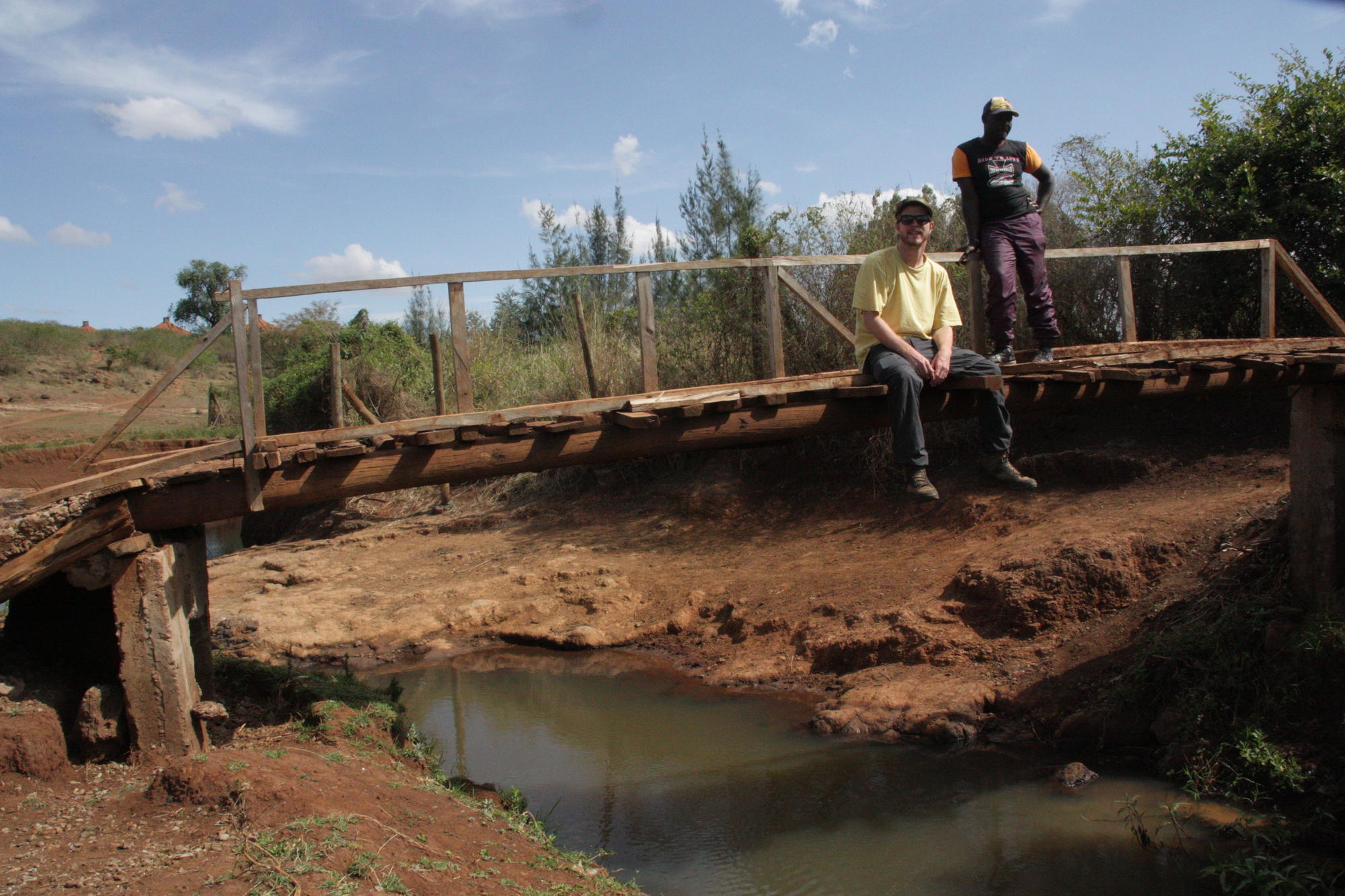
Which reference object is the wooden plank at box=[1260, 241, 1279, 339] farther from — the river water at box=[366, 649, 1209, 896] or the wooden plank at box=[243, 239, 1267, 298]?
the river water at box=[366, 649, 1209, 896]

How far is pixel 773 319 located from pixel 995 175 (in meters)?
1.77

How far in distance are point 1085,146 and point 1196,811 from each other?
374 inches

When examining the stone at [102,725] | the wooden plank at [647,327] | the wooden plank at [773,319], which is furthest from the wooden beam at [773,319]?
the stone at [102,725]

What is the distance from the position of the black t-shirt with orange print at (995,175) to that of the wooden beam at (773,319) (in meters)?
1.42

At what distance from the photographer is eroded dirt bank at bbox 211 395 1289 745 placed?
7.03 meters

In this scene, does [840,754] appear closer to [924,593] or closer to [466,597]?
[924,593]

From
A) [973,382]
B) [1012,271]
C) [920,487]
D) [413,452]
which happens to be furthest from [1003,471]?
[413,452]

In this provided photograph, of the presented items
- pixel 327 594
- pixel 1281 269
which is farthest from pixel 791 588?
pixel 1281 269

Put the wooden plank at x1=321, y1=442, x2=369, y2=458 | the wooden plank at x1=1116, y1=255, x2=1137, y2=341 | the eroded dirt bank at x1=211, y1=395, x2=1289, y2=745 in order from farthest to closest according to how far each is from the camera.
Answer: the wooden plank at x1=1116, y1=255, x2=1137, y2=341 → the eroded dirt bank at x1=211, y1=395, x2=1289, y2=745 → the wooden plank at x1=321, y1=442, x2=369, y2=458

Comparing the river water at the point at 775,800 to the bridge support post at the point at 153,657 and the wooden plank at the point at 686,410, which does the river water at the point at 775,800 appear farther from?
the wooden plank at the point at 686,410

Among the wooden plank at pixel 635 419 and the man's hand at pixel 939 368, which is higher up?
the man's hand at pixel 939 368

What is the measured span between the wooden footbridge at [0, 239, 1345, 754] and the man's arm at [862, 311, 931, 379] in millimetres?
250

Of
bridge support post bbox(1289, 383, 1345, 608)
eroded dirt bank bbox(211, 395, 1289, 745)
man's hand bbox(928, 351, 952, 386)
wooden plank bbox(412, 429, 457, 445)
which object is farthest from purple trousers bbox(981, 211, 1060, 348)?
wooden plank bbox(412, 429, 457, 445)

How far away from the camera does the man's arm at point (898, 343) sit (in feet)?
17.3
